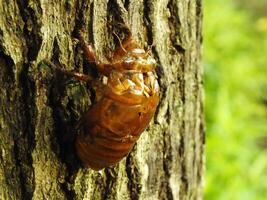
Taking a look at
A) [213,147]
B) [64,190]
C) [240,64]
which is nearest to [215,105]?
[213,147]

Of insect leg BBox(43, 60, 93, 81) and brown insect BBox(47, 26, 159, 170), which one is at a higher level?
insect leg BBox(43, 60, 93, 81)

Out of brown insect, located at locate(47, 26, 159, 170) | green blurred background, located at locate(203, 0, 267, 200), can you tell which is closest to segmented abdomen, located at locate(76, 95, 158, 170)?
brown insect, located at locate(47, 26, 159, 170)

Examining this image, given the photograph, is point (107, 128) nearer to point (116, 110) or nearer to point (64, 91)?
point (116, 110)

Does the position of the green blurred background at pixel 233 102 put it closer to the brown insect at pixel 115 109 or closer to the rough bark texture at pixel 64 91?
the rough bark texture at pixel 64 91

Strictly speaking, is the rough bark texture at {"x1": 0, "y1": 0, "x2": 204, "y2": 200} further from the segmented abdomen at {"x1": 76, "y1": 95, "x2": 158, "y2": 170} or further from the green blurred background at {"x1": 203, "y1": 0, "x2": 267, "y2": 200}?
the green blurred background at {"x1": 203, "y1": 0, "x2": 267, "y2": 200}

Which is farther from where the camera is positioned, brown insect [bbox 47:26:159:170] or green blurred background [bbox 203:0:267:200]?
green blurred background [bbox 203:0:267:200]

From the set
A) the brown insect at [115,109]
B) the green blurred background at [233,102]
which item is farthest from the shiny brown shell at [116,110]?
the green blurred background at [233,102]

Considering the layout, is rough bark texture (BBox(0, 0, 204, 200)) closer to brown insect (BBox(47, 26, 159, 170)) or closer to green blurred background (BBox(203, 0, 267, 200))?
brown insect (BBox(47, 26, 159, 170))
